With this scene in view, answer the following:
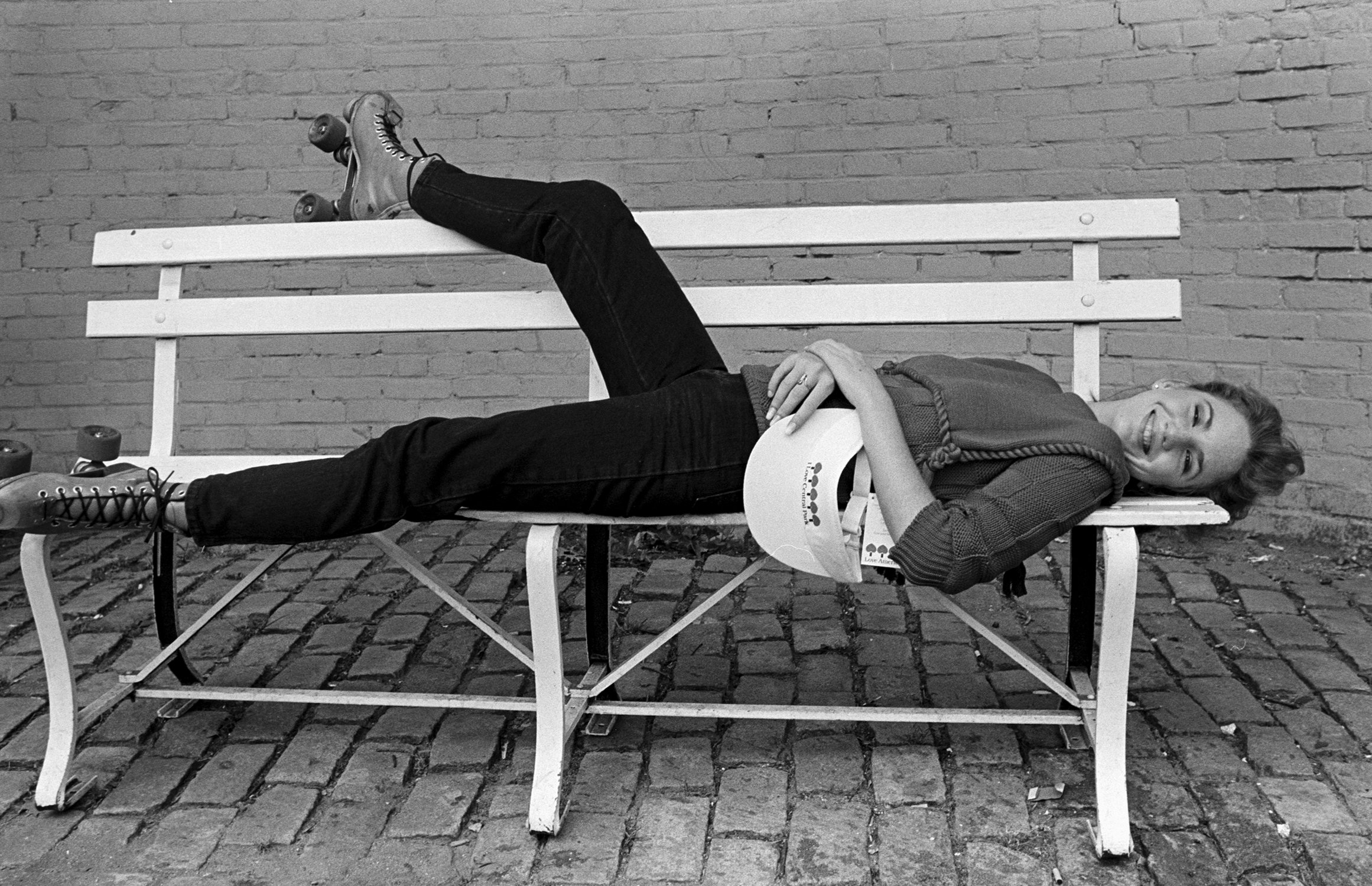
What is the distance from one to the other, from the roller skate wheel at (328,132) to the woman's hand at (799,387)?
142 cm

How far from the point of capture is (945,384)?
8.68 feet

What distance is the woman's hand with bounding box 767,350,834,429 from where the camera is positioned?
2562 millimetres

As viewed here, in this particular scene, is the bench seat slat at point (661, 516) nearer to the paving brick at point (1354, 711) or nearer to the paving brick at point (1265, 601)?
the paving brick at point (1354, 711)

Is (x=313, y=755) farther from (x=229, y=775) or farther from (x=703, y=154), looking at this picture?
(x=703, y=154)

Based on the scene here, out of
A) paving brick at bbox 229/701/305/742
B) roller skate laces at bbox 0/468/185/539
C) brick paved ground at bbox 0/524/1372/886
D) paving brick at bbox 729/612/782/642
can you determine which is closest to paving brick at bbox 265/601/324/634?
brick paved ground at bbox 0/524/1372/886

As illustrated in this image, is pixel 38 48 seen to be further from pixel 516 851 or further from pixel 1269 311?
pixel 1269 311

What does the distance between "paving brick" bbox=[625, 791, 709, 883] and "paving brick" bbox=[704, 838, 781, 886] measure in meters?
0.02

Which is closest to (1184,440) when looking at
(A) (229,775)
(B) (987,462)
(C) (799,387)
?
(B) (987,462)

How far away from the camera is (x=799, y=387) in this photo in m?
2.59

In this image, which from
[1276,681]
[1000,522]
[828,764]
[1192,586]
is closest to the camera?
[1000,522]

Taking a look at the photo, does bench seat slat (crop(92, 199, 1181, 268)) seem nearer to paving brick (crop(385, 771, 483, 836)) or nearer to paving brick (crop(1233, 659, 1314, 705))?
paving brick (crop(1233, 659, 1314, 705))

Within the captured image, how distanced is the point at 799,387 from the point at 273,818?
4.64 feet

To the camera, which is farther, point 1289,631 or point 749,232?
point 1289,631

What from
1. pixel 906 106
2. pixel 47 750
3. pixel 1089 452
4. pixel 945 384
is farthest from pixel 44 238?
pixel 1089 452
